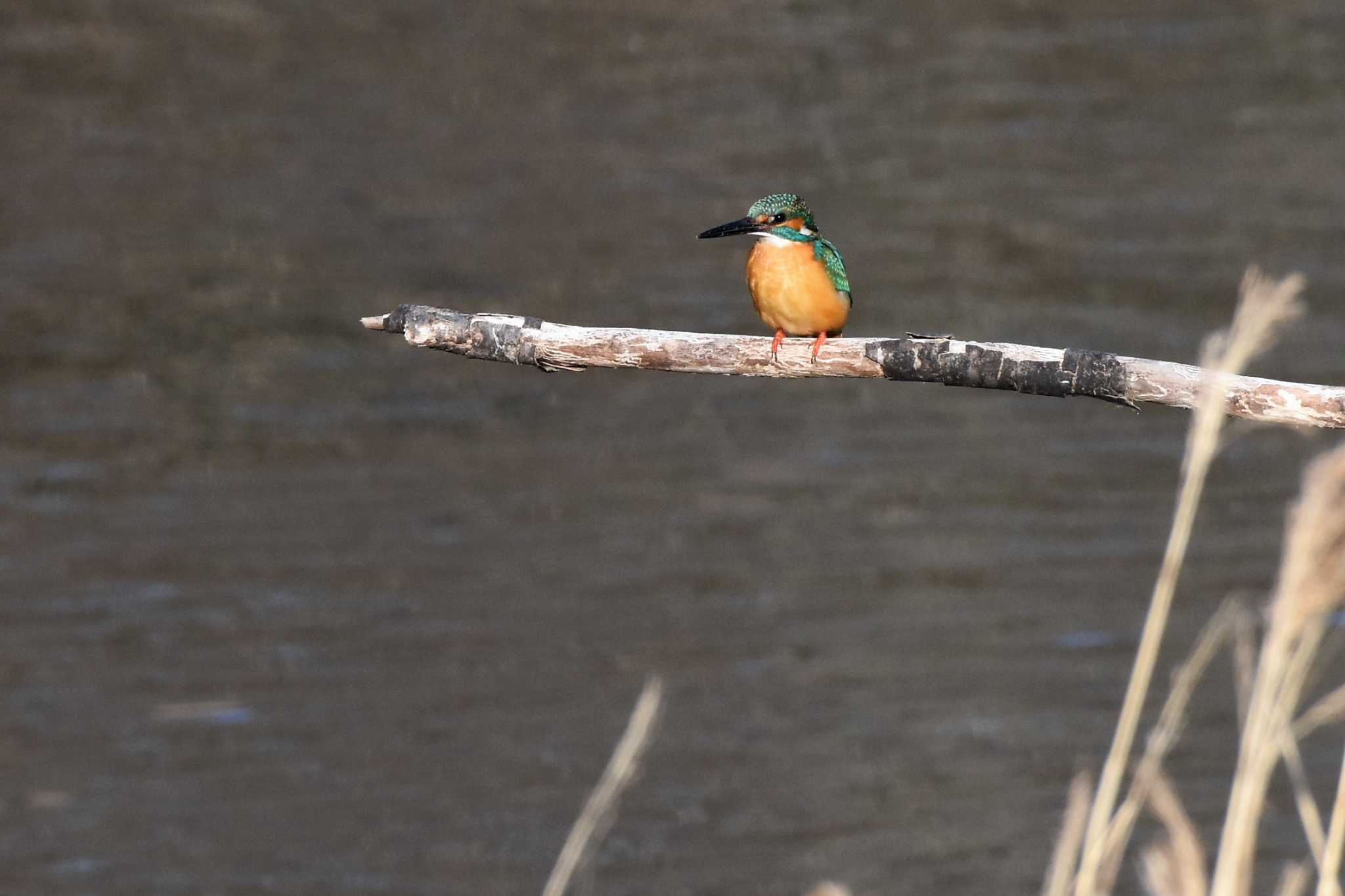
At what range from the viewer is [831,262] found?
4.14 meters

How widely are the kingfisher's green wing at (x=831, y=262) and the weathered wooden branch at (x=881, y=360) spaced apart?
1.78 feet

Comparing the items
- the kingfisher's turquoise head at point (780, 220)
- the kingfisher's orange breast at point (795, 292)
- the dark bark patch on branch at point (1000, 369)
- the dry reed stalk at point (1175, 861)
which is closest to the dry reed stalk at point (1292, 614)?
the dry reed stalk at point (1175, 861)

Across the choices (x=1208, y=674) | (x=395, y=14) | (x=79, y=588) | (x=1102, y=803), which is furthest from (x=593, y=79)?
(x=1102, y=803)

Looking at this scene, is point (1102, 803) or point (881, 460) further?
point (881, 460)

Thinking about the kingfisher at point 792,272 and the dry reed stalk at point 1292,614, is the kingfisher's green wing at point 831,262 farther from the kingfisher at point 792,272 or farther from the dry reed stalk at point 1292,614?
the dry reed stalk at point 1292,614

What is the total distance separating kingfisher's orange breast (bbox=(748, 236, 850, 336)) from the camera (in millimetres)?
3898

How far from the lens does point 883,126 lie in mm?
11812

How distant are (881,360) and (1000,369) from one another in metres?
0.24

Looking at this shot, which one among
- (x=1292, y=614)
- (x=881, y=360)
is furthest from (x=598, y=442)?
(x=1292, y=614)

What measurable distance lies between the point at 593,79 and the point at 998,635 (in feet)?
21.0

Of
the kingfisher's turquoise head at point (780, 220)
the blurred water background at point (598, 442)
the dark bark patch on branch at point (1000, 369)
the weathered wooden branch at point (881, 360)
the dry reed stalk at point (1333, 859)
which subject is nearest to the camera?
the dry reed stalk at point (1333, 859)

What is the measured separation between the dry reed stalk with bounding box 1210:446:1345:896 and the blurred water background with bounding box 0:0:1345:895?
3719 mm

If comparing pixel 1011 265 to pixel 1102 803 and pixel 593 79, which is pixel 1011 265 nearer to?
pixel 593 79

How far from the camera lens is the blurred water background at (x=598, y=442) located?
613 cm
